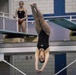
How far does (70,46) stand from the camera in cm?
1209

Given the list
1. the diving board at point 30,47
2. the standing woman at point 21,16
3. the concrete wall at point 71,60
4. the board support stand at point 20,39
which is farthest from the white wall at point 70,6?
the diving board at point 30,47

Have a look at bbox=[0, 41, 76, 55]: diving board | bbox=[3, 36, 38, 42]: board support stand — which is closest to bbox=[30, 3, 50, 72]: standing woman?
bbox=[0, 41, 76, 55]: diving board

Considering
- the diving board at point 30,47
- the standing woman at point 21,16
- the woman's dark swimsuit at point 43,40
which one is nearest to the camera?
the woman's dark swimsuit at point 43,40

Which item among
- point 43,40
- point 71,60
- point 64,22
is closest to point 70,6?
point 71,60

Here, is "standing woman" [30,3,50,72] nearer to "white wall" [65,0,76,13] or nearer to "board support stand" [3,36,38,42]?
"board support stand" [3,36,38,42]

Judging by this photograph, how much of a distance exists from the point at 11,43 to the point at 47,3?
4.18 metres

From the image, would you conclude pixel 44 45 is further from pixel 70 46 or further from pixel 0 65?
pixel 0 65

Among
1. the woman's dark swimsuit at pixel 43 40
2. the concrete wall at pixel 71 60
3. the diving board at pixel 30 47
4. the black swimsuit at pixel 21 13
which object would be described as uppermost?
the black swimsuit at pixel 21 13

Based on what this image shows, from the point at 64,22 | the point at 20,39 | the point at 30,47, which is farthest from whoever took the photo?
the point at 20,39

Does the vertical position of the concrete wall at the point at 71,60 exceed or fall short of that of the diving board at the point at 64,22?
it falls short

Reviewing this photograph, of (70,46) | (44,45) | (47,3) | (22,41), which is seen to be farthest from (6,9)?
(44,45)

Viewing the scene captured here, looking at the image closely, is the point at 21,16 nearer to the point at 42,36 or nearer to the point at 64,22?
the point at 64,22

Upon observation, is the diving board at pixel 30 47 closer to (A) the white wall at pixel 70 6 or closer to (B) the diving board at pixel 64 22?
(B) the diving board at pixel 64 22

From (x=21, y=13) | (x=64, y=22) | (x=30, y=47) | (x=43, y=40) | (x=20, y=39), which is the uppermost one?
(x=21, y=13)
